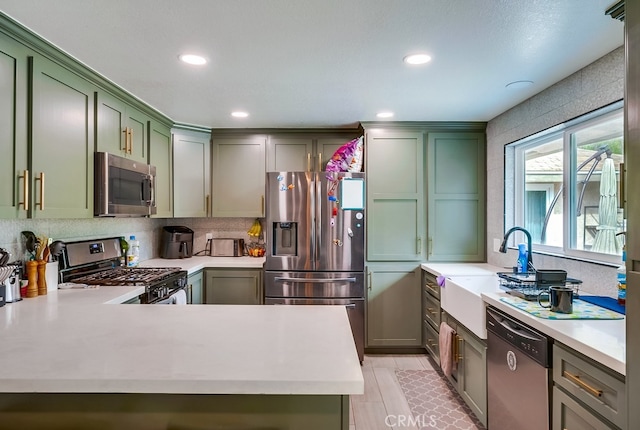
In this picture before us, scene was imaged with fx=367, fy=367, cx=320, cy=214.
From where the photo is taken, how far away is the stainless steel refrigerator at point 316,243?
129 inches

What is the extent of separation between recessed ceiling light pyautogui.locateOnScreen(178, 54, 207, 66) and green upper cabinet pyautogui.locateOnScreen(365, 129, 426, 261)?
1.77 metres

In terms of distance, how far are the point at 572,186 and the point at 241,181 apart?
282 cm

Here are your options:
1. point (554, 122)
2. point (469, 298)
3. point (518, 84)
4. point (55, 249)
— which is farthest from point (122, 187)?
point (554, 122)

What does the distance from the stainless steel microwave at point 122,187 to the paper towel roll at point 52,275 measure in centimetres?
38

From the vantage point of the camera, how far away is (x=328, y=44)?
1.88 meters

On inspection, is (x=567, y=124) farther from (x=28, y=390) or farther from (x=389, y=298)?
(x=28, y=390)

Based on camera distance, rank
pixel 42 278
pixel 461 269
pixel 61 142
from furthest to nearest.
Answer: pixel 461 269
pixel 42 278
pixel 61 142

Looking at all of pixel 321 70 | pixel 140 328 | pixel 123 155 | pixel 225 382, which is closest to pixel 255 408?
pixel 225 382

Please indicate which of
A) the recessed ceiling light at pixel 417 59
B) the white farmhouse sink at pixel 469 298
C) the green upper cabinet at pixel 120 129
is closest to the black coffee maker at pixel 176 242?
the green upper cabinet at pixel 120 129

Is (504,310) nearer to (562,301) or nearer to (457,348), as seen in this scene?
(562,301)

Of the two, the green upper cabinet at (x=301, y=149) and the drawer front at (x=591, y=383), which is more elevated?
the green upper cabinet at (x=301, y=149)

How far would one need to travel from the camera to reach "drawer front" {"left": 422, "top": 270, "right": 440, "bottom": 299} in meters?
3.08

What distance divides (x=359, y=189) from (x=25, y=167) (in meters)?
2.36

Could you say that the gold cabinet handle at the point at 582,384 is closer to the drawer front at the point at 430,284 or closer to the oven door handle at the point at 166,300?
the drawer front at the point at 430,284
